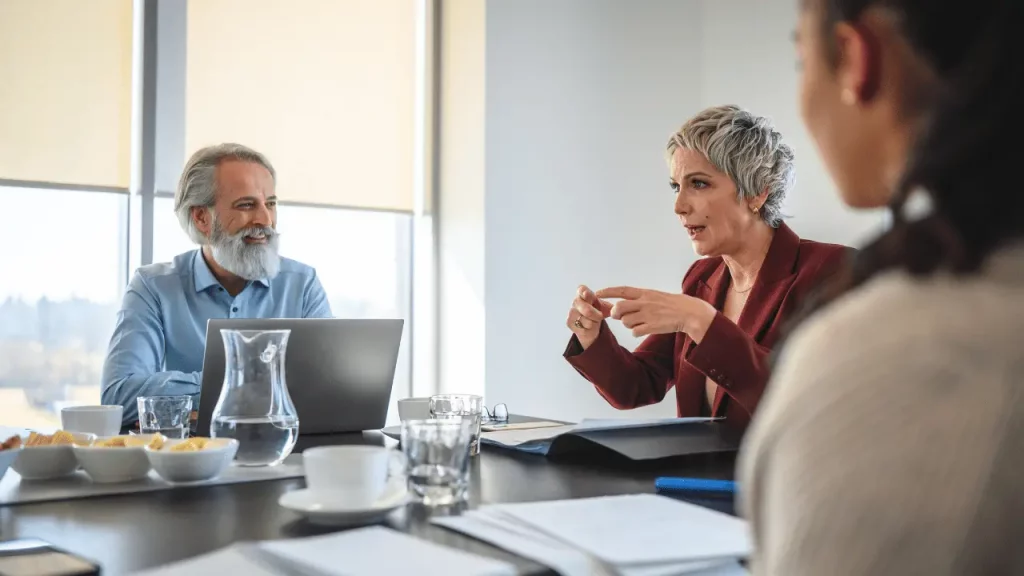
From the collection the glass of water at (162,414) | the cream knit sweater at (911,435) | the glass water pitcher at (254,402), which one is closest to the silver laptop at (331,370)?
the glass of water at (162,414)

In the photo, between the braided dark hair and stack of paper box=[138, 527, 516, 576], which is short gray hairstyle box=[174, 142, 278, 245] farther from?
the braided dark hair

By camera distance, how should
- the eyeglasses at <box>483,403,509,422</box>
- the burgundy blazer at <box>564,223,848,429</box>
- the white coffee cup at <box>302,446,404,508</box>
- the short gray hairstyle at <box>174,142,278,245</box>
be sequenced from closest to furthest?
the white coffee cup at <box>302,446,404,508</box> → the eyeglasses at <box>483,403,509,422</box> → the burgundy blazer at <box>564,223,848,429</box> → the short gray hairstyle at <box>174,142,278,245</box>

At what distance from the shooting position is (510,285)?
13.1 feet

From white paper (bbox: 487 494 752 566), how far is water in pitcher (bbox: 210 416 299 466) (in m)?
0.45

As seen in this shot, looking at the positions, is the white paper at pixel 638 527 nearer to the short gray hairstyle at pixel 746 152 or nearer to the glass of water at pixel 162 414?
the glass of water at pixel 162 414

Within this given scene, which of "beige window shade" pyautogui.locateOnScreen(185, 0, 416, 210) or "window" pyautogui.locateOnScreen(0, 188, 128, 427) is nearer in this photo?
"window" pyautogui.locateOnScreen(0, 188, 128, 427)

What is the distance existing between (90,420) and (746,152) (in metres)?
1.69

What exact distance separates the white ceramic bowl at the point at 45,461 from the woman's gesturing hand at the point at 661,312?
1.05m

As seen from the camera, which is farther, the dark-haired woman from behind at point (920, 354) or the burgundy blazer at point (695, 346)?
the burgundy blazer at point (695, 346)

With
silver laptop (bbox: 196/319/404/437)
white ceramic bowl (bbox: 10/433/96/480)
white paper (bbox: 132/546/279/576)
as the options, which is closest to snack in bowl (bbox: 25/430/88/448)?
white ceramic bowl (bbox: 10/433/96/480)

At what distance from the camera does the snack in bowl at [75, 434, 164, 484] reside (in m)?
1.31

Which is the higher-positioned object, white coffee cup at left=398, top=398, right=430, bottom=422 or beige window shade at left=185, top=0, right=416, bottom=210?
beige window shade at left=185, top=0, right=416, bottom=210

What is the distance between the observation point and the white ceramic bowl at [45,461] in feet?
4.39

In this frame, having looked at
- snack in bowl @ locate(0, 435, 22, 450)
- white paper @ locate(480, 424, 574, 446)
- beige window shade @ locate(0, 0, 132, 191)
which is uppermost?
beige window shade @ locate(0, 0, 132, 191)
